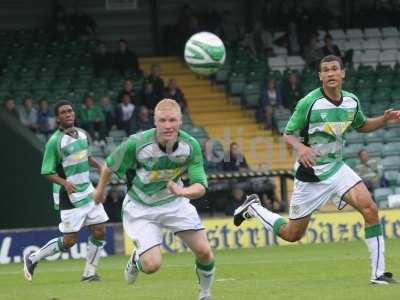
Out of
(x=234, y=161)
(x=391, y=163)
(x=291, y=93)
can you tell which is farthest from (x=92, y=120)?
(x=391, y=163)

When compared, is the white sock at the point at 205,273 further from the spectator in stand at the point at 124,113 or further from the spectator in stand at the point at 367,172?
the spectator in stand at the point at 124,113

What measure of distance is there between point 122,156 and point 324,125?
259cm

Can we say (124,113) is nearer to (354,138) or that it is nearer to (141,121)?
(141,121)

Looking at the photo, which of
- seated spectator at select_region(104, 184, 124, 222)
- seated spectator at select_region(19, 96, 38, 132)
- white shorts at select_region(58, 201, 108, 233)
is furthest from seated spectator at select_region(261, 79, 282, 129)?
white shorts at select_region(58, 201, 108, 233)

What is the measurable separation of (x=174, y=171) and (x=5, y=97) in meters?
15.1

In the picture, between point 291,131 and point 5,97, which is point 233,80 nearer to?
point 5,97

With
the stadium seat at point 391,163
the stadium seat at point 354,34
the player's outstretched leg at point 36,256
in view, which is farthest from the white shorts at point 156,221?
the stadium seat at point 354,34

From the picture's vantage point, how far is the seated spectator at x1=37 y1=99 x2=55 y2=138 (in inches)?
970

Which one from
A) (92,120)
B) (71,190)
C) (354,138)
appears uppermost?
(71,190)

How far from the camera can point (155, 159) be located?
11281 millimetres

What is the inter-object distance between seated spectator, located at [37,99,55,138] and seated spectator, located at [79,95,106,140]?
0.62 meters

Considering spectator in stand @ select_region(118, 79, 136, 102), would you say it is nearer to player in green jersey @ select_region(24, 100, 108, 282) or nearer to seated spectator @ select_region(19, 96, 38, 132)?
seated spectator @ select_region(19, 96, 38, 132)

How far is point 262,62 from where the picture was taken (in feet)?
98.9

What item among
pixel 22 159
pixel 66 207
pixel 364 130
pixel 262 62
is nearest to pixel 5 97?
pixel 22 159
